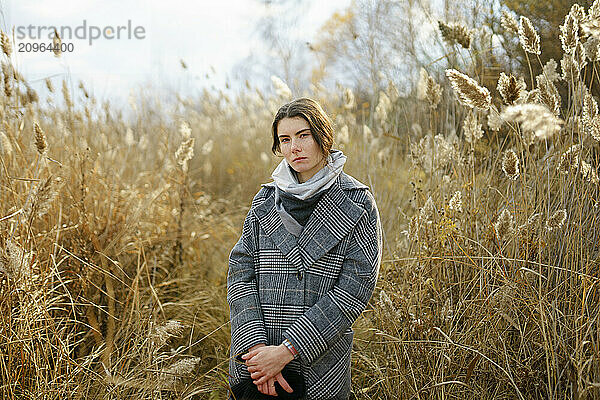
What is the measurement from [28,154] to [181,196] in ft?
2.71

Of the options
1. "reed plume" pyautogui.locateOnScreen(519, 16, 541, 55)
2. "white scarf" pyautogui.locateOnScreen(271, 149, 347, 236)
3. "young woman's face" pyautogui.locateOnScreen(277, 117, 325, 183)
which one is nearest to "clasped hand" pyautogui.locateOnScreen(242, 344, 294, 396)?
"white scarf" pyautogui.locateOnScreen(271, 149, 347, 236)

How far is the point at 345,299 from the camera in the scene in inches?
65.7

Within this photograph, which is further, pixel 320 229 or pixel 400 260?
pixel 400 260

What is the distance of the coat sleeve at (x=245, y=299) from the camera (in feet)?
5.52

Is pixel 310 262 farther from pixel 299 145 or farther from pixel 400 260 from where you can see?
pixel 400 260

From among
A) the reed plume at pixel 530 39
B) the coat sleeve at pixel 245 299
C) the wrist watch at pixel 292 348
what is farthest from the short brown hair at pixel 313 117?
the reed plume at pixel 530 39

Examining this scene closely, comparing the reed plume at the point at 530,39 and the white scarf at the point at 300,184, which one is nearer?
the white scarf at the point at 300,184

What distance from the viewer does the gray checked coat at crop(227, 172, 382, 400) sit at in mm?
1673

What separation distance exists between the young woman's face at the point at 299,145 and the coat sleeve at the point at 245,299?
10.1 inches

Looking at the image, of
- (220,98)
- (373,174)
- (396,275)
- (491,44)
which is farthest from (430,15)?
(220,98)

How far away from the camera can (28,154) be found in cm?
266

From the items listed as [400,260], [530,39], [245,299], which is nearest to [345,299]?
[245,299]

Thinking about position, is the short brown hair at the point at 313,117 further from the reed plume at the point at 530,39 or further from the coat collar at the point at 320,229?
the reed plume at the point at 530,39

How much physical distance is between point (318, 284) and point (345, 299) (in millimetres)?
100
